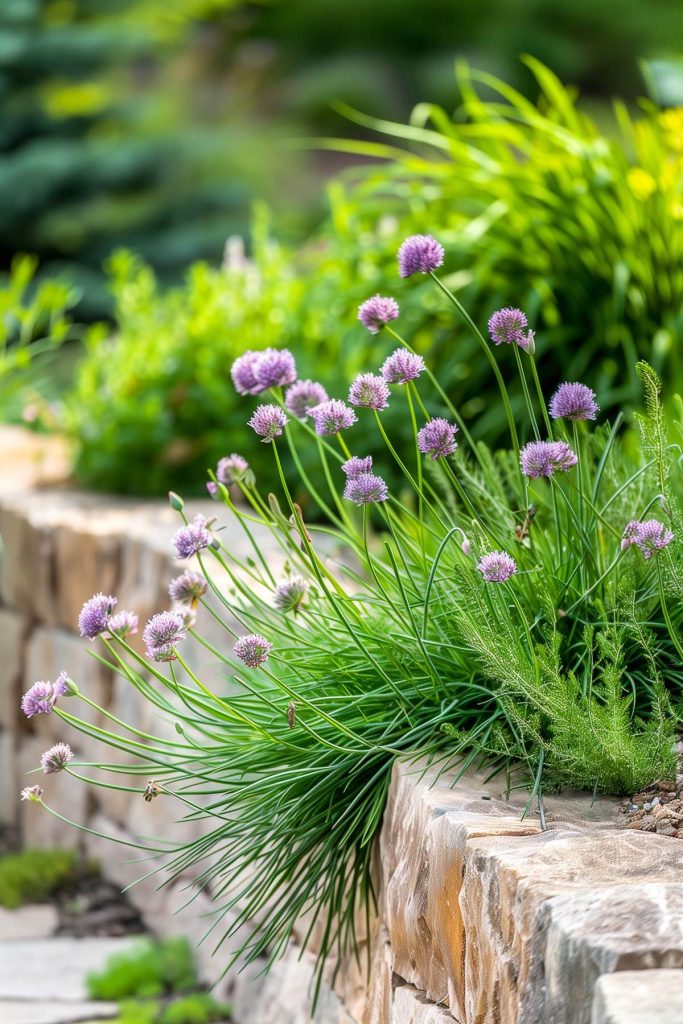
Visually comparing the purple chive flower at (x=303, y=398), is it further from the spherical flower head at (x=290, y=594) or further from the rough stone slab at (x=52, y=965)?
the rough stone slab at (x=52, y=965)

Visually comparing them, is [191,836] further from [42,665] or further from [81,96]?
[81,96]

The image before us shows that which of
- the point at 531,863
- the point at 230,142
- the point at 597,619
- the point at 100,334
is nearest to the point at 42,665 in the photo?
the point at 100,334

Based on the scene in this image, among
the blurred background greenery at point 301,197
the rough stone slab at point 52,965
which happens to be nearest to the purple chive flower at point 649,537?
the blurred background greenery at point 301,197

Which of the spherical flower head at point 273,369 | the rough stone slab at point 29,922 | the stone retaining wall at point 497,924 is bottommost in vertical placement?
the rough stone slab at point 29,922

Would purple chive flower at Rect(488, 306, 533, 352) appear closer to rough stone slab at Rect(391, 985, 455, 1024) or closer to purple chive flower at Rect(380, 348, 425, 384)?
purple chive flower at Rect(380, 348, 425, 384)

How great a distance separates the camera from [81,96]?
9.86m

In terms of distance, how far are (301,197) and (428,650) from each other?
10.6 metres

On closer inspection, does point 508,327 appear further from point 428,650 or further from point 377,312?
point 428,650

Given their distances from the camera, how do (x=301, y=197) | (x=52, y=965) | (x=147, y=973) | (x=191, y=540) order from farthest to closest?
1. (x=301, y=197)
2. (x=52, y=965)
3. (x=147, y=973)
4. (x=191, y=540)

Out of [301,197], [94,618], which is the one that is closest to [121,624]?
[94,618]

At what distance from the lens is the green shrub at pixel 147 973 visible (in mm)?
2904

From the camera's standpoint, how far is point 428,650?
194cm

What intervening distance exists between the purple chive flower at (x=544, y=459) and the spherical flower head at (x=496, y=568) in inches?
4.8

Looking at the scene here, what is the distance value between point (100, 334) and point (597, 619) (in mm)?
3009
